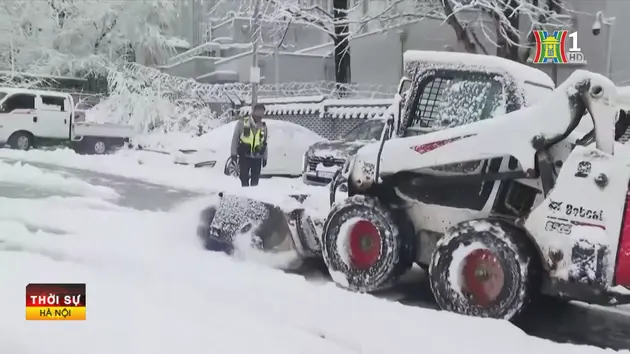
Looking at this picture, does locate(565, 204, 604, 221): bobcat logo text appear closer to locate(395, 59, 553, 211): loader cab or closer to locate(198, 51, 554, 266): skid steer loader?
locate(395, 59, 553, 211): loader cab

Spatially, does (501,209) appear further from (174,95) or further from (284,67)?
(174,95)

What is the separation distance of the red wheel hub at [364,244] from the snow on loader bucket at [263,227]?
12.3 inches

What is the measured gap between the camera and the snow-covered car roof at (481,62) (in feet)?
8.74

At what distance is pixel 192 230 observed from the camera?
3.38m

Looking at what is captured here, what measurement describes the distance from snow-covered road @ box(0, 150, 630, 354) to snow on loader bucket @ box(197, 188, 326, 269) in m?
0.24

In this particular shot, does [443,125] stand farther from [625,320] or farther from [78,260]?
[78,260]

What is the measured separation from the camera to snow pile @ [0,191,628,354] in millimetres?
2379

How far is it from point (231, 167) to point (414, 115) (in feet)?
3.86

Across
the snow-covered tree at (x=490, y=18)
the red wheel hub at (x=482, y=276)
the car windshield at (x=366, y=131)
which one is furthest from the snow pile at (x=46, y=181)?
the red wheel hub at (x=482, y=276)

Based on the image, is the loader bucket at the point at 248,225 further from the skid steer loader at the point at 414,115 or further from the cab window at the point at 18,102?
the cab window at the point at 18,102

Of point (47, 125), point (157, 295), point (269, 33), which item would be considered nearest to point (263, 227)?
point (157, 295)

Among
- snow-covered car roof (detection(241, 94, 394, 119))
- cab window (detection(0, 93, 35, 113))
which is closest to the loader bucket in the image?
snow-covered car roof (detection(241, 94, 394, 119))

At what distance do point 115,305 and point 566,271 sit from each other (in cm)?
175

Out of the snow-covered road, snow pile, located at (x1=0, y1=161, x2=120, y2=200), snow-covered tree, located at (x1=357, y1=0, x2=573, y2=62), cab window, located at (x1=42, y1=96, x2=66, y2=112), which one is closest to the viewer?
the snow-covered road
